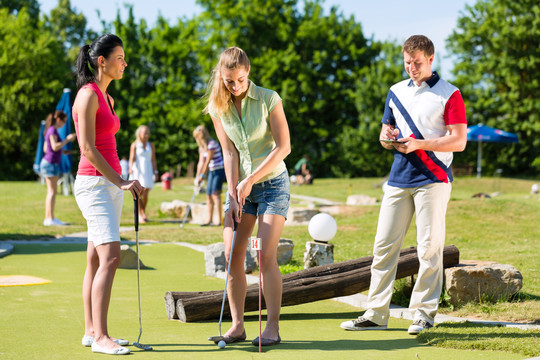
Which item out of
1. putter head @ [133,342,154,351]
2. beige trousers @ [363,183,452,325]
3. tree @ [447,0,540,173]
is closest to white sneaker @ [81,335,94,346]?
putter head @ [133,342,154,351]

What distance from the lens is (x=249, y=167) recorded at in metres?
4.53

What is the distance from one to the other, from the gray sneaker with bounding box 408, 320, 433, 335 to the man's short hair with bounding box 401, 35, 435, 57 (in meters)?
1.87

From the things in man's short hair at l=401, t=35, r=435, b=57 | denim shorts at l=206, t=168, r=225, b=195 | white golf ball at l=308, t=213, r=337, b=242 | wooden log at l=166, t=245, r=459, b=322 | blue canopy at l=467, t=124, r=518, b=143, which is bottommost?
wooden log at l=166, t=245, r=459, b=322

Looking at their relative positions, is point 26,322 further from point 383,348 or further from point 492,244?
point 492,244

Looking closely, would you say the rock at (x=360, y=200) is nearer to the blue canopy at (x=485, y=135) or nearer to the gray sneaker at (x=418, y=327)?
the blue canopy at (x=485, y=135)

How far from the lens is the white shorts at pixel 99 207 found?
4.38m

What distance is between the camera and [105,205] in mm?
4410

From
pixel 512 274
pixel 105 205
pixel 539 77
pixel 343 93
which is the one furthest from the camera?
pixel 343 93

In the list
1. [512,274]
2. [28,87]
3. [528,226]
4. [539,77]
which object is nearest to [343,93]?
[539,77]

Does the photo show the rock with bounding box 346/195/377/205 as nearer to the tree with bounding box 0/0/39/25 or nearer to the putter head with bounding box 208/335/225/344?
the putter head with bounding box 208/335/225/344

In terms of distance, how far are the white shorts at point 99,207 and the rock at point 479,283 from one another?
2856 millimetres

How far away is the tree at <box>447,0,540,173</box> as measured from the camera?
136 feet

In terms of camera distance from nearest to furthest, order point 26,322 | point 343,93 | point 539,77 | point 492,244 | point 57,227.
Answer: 1. point 26,322
2. point 492,244
3. point 57,227
4. point 539,77
5. point 343,93

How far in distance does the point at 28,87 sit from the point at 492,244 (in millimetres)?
39241
